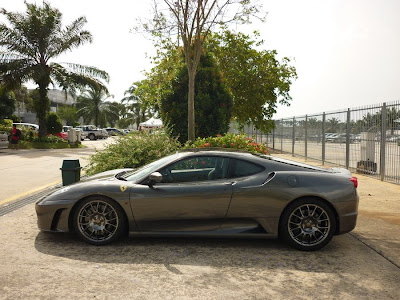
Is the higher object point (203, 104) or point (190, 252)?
point (203, 104)

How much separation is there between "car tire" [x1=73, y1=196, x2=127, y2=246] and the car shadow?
12 centimetres

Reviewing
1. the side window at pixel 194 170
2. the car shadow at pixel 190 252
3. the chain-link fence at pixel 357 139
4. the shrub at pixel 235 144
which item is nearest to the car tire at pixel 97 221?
the car shadow at pixel 190 252

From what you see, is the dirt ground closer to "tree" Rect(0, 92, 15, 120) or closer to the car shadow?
the car shadow

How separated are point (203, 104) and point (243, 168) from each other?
8431 millimetres

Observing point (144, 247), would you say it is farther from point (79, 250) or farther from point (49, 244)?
point (49, 244)

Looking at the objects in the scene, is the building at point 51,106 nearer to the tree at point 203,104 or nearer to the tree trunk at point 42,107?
the tree trunk at point 42,107

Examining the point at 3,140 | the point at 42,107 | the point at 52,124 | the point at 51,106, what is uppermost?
the point at 51,106

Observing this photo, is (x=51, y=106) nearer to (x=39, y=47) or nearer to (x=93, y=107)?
(x=93, y=107)

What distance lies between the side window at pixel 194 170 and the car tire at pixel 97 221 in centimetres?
74

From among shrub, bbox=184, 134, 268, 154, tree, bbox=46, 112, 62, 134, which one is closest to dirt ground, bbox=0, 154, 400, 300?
shrub, bbox=184, 134, 268, 154

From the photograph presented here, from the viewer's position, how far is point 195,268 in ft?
13.8

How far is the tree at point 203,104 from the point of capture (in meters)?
13.4

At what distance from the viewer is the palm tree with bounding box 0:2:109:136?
2645 cm

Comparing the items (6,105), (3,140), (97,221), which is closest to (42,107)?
(3,140)
